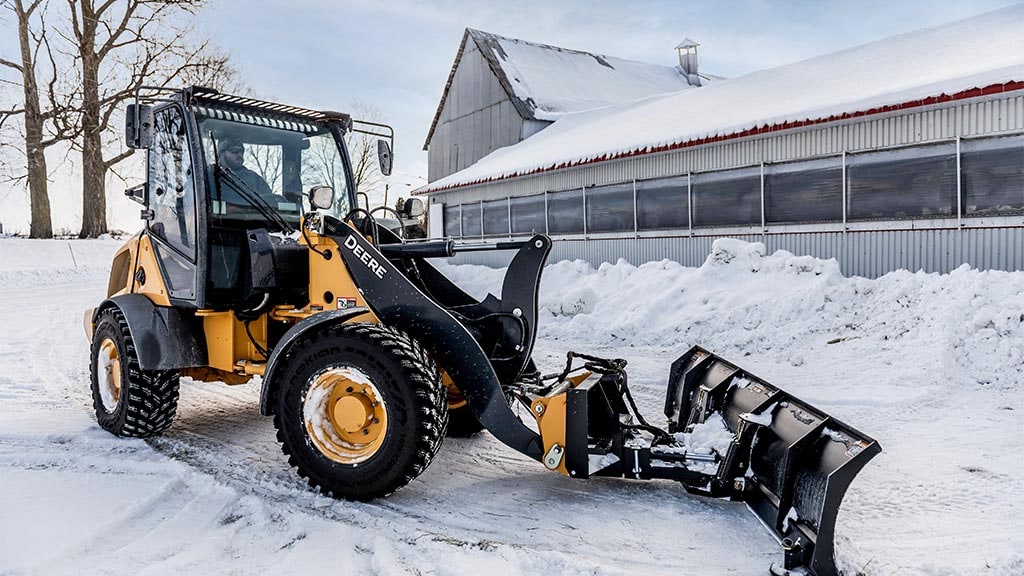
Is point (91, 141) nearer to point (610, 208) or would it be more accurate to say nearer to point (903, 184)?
point (610, 208)

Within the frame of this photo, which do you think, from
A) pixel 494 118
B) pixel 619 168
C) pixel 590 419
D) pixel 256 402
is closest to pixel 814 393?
pixel 590 419

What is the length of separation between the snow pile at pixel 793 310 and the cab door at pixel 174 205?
6.12 metres

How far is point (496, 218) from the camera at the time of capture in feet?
65.0

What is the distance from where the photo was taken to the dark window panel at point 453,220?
71.2 feet

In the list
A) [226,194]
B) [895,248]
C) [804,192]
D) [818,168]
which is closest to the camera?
[226,194]

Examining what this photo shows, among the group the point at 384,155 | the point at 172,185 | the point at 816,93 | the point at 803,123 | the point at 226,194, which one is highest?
the point at 816,93

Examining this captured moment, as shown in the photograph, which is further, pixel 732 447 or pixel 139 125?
pixel 139 125

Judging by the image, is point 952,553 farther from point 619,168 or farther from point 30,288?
point 30,288

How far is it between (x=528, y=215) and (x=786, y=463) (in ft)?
49.7

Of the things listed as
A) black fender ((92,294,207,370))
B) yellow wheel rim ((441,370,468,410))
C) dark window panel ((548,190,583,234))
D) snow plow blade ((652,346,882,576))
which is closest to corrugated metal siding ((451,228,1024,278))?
dark window panel ((548,190,583,234))

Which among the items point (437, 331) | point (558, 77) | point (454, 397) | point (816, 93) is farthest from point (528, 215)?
point (437, 331)

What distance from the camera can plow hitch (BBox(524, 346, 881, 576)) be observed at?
3.32 meters

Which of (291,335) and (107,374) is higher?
(291,335)

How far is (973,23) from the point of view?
14703mm
